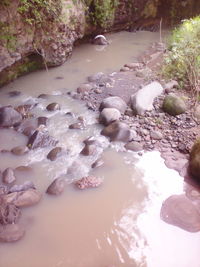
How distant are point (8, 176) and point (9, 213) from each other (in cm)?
73

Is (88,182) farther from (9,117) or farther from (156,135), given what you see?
(9,117)

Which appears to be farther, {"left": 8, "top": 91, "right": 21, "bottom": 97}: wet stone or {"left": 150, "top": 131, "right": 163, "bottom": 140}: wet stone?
{"left": 8, "top": 91, "right": 21, "bottom": 97}: wet stone

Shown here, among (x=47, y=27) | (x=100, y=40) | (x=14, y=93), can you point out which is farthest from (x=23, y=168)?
(x=100, y=40)

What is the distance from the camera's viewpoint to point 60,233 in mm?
3545

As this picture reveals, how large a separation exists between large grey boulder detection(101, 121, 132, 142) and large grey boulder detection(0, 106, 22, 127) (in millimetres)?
1555

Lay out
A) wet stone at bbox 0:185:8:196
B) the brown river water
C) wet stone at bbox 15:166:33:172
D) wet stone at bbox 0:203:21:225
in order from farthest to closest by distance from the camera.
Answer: wet stone at bbox 15:166:33:172 → wet stone at bbox 0:185:8:196 → wet stone at bbox 0:203:21:225 → the brown river water

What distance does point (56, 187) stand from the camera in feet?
13.3

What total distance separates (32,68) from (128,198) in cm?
428

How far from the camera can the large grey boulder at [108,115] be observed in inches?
206

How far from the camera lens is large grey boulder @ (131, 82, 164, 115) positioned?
17.9ft

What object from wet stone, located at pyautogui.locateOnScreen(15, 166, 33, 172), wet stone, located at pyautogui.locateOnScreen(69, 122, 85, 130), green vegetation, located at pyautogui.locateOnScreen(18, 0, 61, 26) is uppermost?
green vegetation, located at pyautogui.locateOnScreen(18, 0, 61, 26)

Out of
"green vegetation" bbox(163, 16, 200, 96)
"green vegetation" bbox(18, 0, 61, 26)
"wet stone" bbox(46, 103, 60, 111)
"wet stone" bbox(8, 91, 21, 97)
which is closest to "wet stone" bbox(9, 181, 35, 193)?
"wet stone" bbox(46, 103, 60, 111)

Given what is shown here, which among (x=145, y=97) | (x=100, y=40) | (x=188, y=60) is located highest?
(x=188, y=60)

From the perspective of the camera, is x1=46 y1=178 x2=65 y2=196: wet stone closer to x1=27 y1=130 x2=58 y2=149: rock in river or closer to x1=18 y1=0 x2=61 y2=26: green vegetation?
x1=27 y1=130 x2=58 y2=149: rock in river
